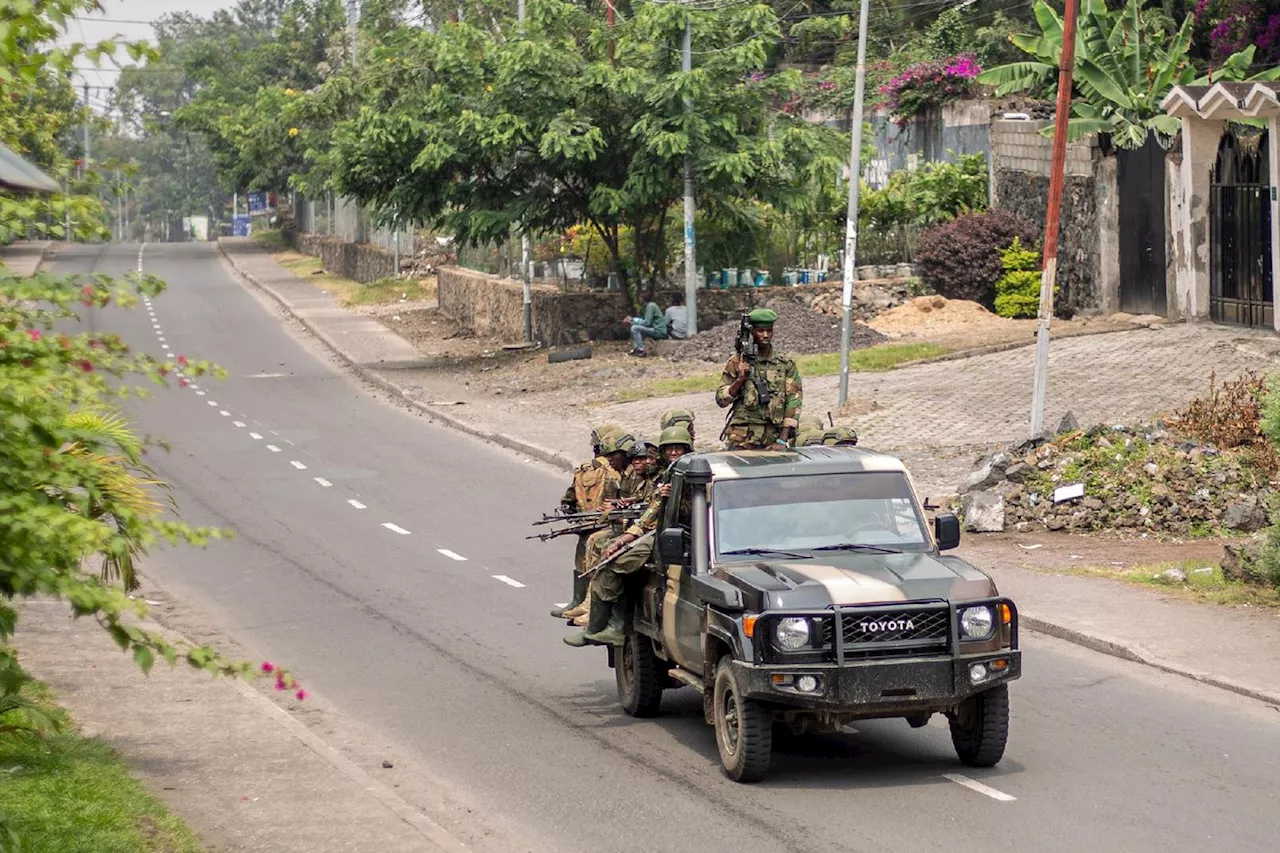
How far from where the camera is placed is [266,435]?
29.8m

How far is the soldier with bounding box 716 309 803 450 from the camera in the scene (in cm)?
1573

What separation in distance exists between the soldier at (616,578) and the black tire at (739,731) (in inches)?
61.3

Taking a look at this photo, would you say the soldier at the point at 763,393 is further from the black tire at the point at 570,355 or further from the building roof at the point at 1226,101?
the black tire at the point at 570,355

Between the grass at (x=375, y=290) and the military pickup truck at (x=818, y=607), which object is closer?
the military pickup truck at (x=818, y=607)

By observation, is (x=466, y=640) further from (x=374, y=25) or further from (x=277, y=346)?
(x=374, y=25)

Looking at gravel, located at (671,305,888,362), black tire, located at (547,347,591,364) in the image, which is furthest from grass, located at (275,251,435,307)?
gravel, located at (671,305,888,362)

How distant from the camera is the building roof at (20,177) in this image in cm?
589

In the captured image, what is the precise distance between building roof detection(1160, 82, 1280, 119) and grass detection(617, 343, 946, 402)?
5.78 meters

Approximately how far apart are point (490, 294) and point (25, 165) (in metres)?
36.5

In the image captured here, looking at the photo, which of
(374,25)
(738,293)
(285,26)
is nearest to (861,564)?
(738,293)

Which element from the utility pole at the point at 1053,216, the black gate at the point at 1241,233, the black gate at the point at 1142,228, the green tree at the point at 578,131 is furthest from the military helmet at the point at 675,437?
the black gate at the point at 1142,228

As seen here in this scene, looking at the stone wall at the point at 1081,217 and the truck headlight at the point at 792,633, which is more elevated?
the stone wall at the point at 1081,217

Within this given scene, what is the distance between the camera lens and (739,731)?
9945 millimetres

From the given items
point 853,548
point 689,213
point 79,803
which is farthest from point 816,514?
point 689,213
